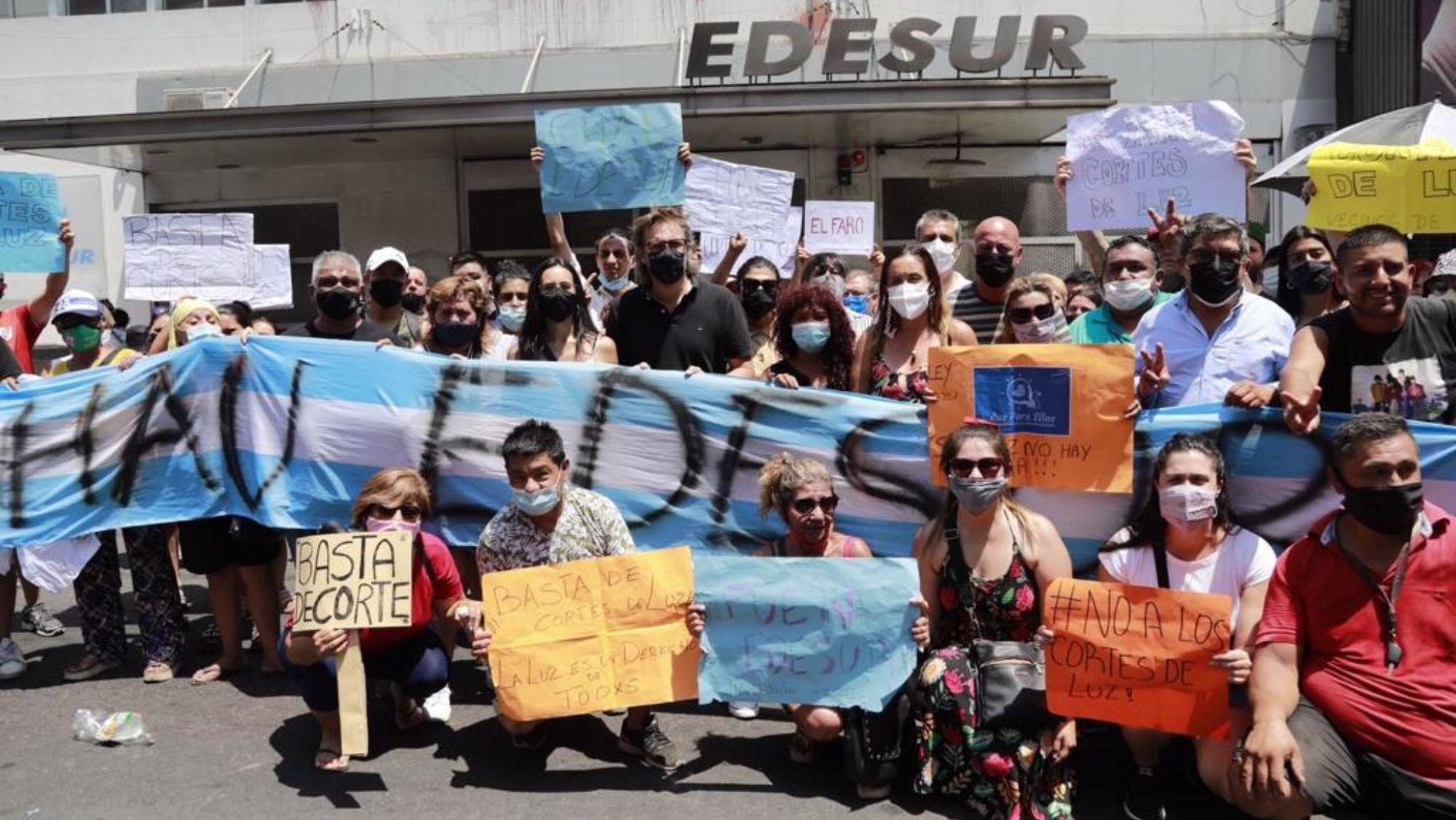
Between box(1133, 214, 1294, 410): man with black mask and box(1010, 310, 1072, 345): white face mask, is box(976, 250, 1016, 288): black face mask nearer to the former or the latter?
box(1010, 310, 1072, 345): white face mask

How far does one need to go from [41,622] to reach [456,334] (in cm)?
271

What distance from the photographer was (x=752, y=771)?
14.2 feet

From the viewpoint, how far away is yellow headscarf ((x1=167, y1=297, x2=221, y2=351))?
5660mm

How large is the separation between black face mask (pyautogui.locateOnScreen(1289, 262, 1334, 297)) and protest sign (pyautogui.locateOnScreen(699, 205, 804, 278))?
2.66 metres

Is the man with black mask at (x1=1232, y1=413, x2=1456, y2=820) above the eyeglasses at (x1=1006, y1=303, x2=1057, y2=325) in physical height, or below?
below

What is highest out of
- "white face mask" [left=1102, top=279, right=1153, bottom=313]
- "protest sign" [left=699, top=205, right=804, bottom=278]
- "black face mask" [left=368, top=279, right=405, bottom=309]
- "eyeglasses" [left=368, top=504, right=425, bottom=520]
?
"protest sign" [left=699, top=205, right=804, bottom=278]

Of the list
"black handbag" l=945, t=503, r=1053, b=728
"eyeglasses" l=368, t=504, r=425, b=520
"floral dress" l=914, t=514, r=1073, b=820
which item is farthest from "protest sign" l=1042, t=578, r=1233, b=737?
"eyeglasses" l=368, t=504, r=425, b=520

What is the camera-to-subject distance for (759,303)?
20.6ft

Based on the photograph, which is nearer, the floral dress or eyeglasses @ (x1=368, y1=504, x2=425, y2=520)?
the floral dress

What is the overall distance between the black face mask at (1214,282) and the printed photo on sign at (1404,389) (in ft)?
1.63

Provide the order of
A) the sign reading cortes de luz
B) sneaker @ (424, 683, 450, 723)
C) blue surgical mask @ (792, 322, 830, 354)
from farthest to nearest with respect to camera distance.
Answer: the sign reading cortes de luz, blue surgical mask @ (792, 322, 830, 354), sneaker @ (424, 683, 450, 723)

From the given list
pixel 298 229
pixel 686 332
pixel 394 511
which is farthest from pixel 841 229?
pixel 298 229

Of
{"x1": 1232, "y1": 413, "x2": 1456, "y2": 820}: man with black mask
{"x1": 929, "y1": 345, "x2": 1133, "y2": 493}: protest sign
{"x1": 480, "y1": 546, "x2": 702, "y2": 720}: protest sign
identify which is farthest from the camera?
{"x1": 929, "y1": 345, "x2": 1133, "y2": 493}: protest sign

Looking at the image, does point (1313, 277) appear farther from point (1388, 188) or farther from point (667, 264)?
point (667, 264)
